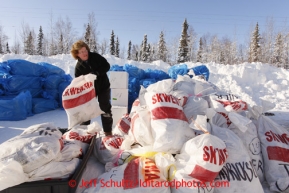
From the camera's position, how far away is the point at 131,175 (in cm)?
121

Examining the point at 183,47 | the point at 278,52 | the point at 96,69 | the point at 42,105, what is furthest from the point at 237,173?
the point at 278,52

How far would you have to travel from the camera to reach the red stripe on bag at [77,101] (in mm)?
1895

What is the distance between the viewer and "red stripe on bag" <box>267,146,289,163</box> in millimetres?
1564

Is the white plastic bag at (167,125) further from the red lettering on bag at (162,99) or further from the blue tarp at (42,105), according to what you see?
the blue tarp at (42,105)

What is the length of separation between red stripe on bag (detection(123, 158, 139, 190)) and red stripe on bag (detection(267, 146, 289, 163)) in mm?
1193

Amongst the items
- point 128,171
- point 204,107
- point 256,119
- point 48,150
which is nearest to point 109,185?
point 128,171

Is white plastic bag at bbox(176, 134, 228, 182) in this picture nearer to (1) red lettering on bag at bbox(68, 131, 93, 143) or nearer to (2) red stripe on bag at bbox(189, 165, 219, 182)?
(2) red stripe on bag at bbox(189, 165, 219, 182)

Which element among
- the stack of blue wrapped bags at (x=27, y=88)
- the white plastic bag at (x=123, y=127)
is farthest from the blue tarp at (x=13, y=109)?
the white plastic bag at (x=123, y=127)

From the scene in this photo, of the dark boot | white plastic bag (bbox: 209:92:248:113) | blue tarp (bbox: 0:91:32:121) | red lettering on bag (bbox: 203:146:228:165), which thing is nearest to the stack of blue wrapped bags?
blue tarp (bbox: 0:91:32:121)

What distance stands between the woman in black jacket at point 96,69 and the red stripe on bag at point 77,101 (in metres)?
0.29

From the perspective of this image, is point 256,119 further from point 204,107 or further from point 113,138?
point 113,138

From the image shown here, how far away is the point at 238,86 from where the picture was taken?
6.93 meters

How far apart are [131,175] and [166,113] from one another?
53cm

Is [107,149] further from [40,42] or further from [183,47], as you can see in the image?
[40,42]
